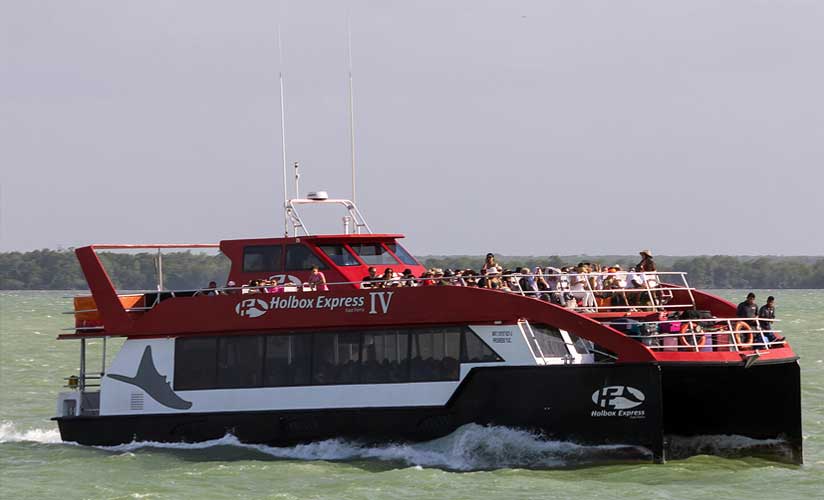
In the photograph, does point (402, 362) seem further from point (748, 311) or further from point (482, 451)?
point (748, 311)

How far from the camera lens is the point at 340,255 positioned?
22141 mm

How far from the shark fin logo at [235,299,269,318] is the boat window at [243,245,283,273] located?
1.61m

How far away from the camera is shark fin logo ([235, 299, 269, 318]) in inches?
808

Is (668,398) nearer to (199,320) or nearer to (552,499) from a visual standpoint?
(552,499)

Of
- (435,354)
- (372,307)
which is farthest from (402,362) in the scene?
(372,307)

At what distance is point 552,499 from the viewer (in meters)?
17.0

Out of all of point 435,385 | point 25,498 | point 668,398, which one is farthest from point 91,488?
point 668,398

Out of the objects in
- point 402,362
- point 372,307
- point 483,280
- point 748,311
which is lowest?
point 402,362

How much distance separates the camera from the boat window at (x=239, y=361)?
20.7 meters

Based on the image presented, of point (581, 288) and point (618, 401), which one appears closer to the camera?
point (618, 401)

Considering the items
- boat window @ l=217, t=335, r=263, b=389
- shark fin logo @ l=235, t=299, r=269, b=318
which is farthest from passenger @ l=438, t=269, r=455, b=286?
boat window @ l=217, t=335, r=263, b=389

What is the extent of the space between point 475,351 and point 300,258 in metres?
4.03

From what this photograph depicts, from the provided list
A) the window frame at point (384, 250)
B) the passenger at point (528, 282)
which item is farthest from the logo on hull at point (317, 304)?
the window frame at point (384, 250)

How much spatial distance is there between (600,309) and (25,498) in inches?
316
